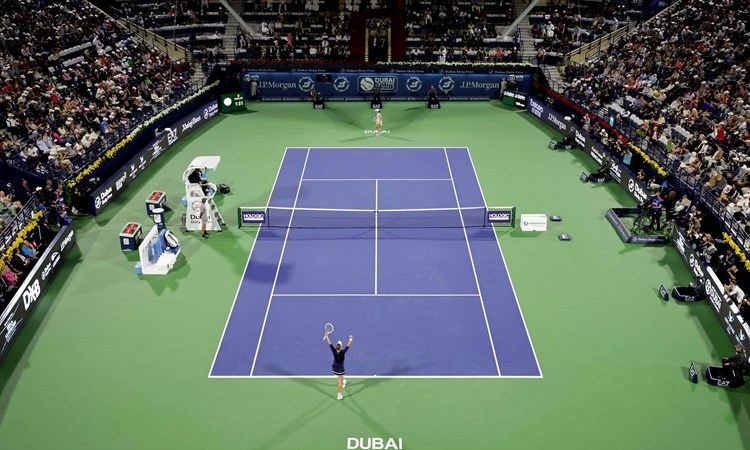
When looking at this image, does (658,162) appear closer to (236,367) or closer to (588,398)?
(588,398)

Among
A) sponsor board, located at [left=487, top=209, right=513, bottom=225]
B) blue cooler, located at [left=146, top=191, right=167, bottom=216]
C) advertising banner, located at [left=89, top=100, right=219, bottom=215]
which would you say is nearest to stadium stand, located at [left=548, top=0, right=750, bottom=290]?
sponsor board, located at [left=487, top=209, right=513, bottom=225]

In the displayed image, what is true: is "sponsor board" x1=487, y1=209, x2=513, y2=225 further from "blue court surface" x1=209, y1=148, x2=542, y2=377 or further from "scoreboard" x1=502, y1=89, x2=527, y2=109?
"scoreboard" x1=502, y1=89, x2=527, y2=109

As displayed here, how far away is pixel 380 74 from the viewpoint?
144ft

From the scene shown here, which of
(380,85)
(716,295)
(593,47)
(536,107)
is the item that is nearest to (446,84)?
(380,85)

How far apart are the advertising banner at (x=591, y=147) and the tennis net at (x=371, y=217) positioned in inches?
243

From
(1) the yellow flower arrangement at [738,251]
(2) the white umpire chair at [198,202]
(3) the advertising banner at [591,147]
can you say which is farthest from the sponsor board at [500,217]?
(2) the white umpire chair at [198,202]

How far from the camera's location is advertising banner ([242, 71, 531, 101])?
43.6m

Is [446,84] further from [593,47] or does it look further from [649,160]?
[649,160]

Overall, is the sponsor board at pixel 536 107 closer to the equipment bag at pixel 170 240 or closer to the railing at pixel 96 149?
the railing at pixel 96 149

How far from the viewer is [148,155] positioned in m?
31.3

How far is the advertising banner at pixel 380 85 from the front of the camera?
143 feet

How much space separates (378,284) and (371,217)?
16.9 feet

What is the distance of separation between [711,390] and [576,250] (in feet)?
26.0

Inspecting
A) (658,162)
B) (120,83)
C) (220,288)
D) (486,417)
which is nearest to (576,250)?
(658,162)
